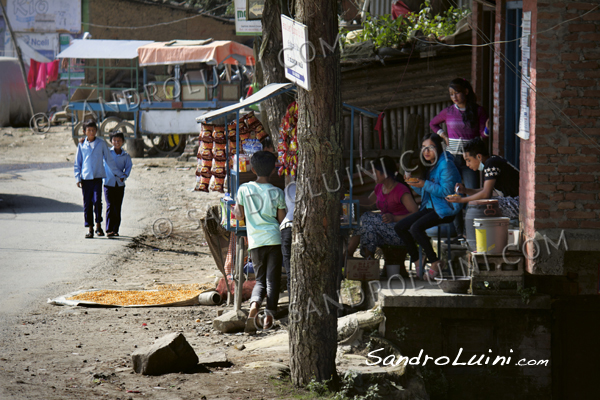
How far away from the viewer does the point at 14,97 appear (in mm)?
25625

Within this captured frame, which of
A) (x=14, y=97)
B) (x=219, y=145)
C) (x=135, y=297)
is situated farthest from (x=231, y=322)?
(x=14, y=97)

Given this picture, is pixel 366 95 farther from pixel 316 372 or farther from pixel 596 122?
pixel 316 372

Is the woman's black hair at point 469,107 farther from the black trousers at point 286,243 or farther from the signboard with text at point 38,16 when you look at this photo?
the signboard with text at point 38,16

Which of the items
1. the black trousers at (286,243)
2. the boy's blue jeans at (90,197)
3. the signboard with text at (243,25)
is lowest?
the black trousers at (286,243)

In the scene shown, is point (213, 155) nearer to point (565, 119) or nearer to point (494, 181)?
point (494, 181)

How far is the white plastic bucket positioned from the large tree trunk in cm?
187

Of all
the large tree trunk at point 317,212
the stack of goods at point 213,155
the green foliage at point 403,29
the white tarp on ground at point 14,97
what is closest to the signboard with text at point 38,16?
the white tarp on ground at point 14,97

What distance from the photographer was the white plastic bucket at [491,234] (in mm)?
6020

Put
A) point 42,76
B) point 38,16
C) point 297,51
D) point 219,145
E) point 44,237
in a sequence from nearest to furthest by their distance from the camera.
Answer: point 297,51 → point 219,145 → point 44,237 → point 42,76 → point 38,16

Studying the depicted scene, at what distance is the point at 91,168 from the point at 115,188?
1.57ft

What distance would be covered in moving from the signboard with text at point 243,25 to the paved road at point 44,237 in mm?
3736

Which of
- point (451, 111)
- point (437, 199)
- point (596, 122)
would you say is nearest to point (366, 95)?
point (451, 111)

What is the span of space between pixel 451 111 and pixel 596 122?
214 cm

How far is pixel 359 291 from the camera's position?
22.5 feet
